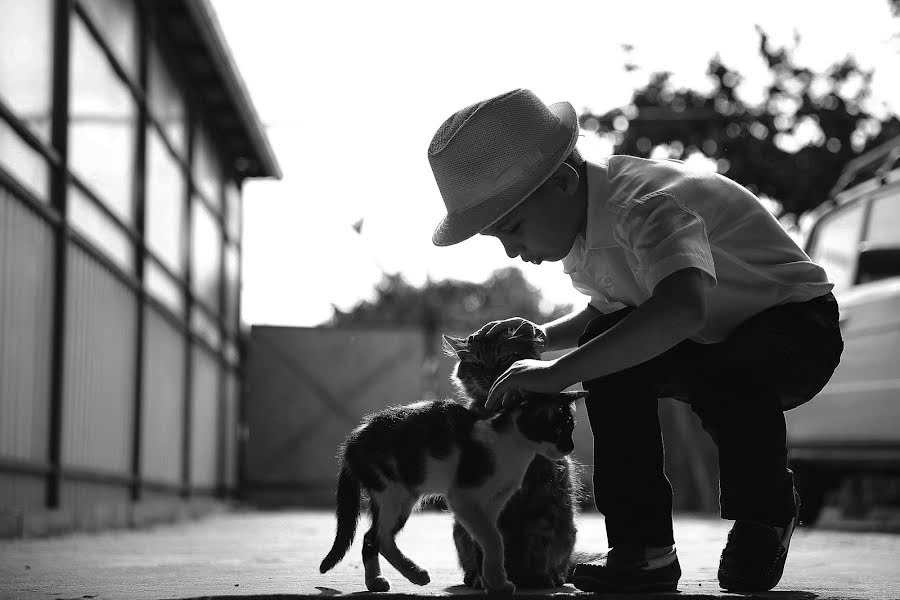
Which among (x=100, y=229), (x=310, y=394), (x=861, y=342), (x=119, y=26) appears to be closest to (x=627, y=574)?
(x=861, y=342)

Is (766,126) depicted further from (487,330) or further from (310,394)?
(487,330)

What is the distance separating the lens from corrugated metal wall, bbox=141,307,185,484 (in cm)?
1202

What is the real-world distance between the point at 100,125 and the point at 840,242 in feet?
20.2

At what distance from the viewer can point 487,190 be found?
3031mm

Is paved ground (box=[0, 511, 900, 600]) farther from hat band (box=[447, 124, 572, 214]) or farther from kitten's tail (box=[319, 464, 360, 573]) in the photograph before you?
hat band (box=[447, 124, 572, 214])

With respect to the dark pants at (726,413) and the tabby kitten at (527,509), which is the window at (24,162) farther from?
the dark pants at (726,413)

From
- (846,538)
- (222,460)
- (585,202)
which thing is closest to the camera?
(585,202)

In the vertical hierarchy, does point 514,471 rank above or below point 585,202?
below

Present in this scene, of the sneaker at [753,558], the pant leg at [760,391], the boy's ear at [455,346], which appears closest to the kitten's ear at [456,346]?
the boy's ear at [455,346]

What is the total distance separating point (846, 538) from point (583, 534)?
1.64m

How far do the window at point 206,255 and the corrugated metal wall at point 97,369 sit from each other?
164 inches

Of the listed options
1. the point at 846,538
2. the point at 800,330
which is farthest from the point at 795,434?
the point at 800,330

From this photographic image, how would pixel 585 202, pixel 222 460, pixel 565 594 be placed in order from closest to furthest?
pixel 565 594
pixel 585 202
pixel 222 460

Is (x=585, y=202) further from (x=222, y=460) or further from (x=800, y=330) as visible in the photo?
(x=222, y=460)
